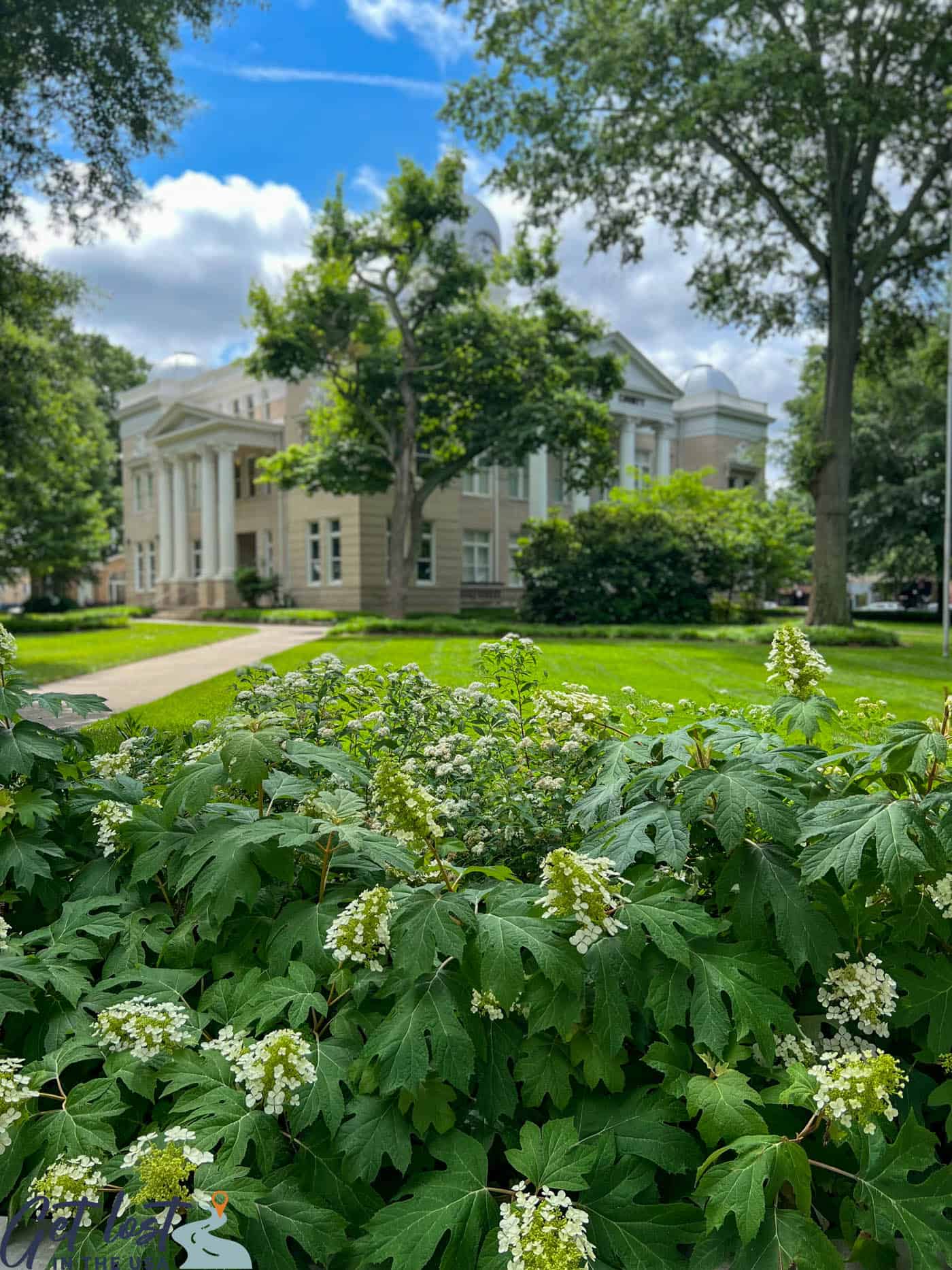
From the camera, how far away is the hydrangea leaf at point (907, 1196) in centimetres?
180

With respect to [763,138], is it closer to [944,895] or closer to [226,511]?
[944,895]

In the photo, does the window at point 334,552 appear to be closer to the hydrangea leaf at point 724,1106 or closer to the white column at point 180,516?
the white column at point 180,516

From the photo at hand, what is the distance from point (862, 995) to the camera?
2.12 meters

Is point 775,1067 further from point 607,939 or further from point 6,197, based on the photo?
point 6,197

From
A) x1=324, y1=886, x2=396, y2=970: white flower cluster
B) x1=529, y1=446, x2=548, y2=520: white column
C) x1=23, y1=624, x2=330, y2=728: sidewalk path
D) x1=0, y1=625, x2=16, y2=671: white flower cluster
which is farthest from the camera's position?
x1=529, y1=446, x2=548, y2=520: white column

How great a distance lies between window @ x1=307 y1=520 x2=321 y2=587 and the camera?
29469 millimetres

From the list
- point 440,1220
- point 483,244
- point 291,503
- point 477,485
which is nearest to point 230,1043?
point 440,1220

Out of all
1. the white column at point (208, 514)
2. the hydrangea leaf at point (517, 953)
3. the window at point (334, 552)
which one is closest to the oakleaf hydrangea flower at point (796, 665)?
the hydrangea leaf at point (517, 953)

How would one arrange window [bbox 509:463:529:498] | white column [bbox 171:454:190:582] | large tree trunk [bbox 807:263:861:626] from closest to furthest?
large tree trunk [bbox 807:263:861:626] → window [bbox 509:463:529:498] → white column [bbox 171:454:190:582]

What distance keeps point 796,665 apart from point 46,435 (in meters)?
18.0

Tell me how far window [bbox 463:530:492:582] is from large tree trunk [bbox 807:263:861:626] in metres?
17.2

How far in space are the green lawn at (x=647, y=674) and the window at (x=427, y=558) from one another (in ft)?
63.0

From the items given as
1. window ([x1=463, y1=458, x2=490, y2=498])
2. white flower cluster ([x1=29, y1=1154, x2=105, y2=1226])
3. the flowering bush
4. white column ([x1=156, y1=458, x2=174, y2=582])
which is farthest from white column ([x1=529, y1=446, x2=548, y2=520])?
white flower cluster ([x1=29, y1=1154, x2=105, y2=1226])

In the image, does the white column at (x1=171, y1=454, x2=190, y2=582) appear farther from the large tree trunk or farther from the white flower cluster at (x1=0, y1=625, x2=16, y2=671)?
the white flower cluster at (x1=0, y1=625, x2=16, y2=671)
